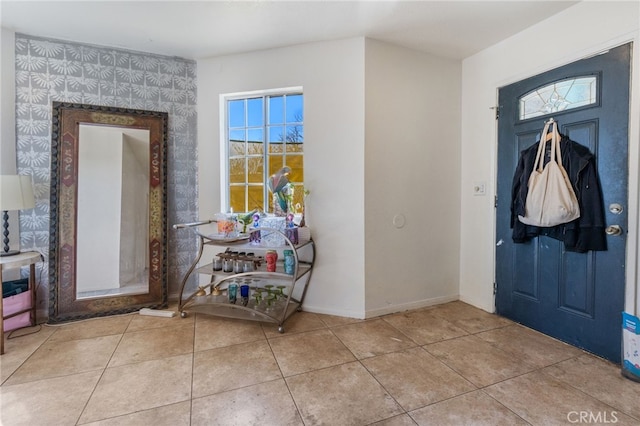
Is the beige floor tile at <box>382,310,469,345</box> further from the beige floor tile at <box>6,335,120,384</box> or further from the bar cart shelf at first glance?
the beige floor tile at <box>6,335,120,384</box>

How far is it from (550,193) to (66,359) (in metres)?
3.53

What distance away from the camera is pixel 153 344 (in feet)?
7.08

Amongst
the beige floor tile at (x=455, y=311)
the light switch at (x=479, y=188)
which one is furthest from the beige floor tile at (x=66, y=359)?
the light switch at (x=479, y=188)

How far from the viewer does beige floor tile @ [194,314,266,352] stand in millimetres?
2180

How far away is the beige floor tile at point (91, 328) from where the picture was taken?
2283 millimetres

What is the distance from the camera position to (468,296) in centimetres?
294

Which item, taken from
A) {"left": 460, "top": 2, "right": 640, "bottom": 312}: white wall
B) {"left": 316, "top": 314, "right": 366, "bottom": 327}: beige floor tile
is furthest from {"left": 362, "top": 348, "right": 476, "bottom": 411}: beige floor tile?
{"left": 460, "top": 2, "right": 640, "bottom": 312}: white wall

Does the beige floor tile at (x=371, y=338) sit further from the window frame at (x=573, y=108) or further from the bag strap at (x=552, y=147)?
the window frame at (x=573, y=108)

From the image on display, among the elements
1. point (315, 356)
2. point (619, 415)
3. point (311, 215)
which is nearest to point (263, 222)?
point (311, 215)

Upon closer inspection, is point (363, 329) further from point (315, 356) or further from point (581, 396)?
point (581, 396)

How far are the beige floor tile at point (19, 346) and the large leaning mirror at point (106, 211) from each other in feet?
0.53

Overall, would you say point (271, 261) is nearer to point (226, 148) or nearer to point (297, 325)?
point (297, 325)

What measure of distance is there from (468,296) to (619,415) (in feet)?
4.87

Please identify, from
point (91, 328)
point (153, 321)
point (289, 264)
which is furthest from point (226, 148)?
point (91, 328)
